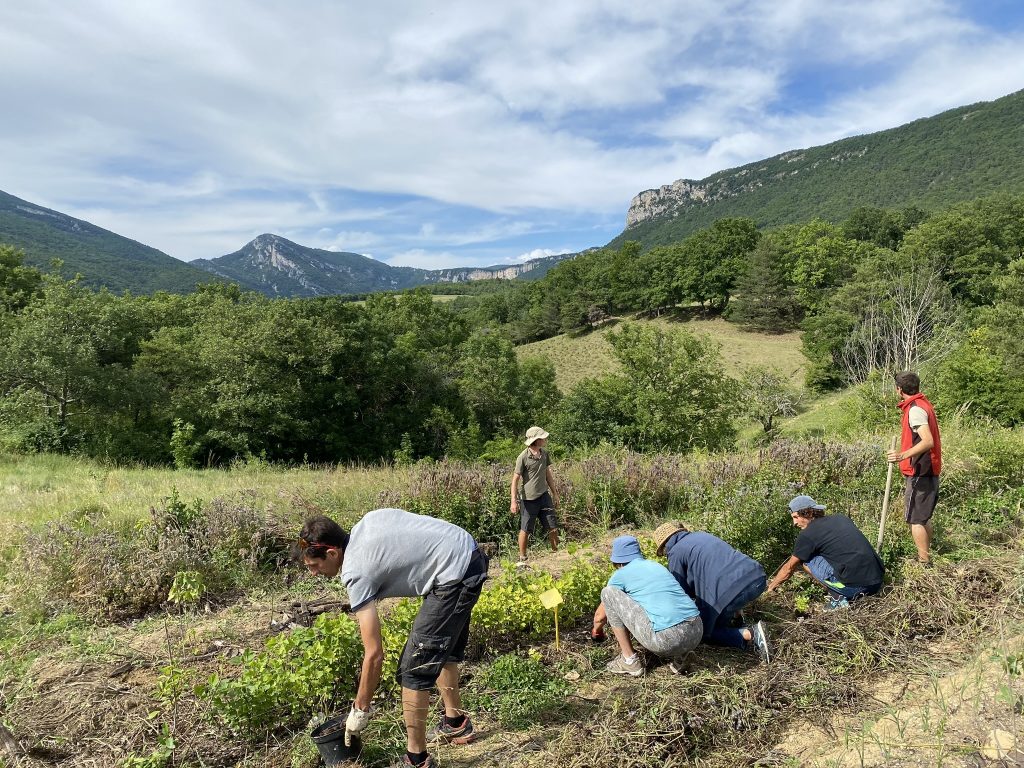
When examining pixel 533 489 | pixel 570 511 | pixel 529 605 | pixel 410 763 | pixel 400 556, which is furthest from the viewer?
pixel 570 511

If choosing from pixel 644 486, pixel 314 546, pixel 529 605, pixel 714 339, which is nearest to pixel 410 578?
pixel 314 546

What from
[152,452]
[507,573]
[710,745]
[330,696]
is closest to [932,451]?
[710,745]

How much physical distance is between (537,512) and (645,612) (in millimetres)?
2848

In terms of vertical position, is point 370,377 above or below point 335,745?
above

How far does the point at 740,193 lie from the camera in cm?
15388

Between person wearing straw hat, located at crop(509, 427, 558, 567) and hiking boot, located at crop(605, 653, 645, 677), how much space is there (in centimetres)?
244

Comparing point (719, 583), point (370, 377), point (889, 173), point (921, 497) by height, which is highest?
point (889, 173)

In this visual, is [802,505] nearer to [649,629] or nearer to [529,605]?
[649,629]

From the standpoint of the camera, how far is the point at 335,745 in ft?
9.61

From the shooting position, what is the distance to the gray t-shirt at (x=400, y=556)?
2.67 metres

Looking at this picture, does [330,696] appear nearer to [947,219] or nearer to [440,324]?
[440,324]

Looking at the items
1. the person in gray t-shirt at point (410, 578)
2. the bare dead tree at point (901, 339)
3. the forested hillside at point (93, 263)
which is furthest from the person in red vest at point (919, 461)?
the forested hillside at point (93, 263)

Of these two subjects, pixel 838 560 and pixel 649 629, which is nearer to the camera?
pixel 649 629

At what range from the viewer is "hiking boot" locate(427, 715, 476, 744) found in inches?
126
